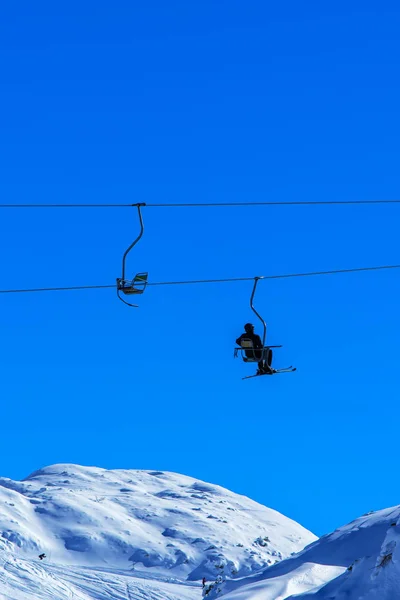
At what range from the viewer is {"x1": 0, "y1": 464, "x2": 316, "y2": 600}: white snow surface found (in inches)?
4134

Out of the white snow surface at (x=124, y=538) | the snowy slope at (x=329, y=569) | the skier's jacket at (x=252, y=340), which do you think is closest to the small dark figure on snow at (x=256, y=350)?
the skier's jacket at (x=252, y=340)

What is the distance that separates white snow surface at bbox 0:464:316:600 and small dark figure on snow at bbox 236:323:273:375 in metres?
69.7

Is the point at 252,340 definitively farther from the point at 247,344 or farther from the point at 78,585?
the point at 78,585

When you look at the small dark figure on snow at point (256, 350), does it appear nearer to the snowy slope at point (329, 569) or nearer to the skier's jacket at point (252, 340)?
the skier's jacket at point (252, 340)

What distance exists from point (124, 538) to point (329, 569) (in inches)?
3235

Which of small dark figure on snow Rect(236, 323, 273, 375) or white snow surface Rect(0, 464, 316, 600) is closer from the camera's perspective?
small dark figure on snow Rect(236, 323, 273, 375)

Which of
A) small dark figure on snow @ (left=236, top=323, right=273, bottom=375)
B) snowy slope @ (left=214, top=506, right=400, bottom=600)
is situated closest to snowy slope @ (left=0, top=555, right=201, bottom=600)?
snowy slope @ (left=214, top=506, right=400, bottom=600)

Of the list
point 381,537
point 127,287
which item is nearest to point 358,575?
point 381,537

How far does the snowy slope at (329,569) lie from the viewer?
40.6 metres

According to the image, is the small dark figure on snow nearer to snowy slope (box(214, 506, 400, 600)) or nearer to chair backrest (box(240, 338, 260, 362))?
chair backrest (box(240, 338, 260, 362))

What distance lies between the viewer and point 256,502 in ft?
577

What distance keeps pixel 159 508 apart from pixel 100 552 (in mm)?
23834

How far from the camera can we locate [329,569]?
5112 cm

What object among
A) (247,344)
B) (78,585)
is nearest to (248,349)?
(247,344)
